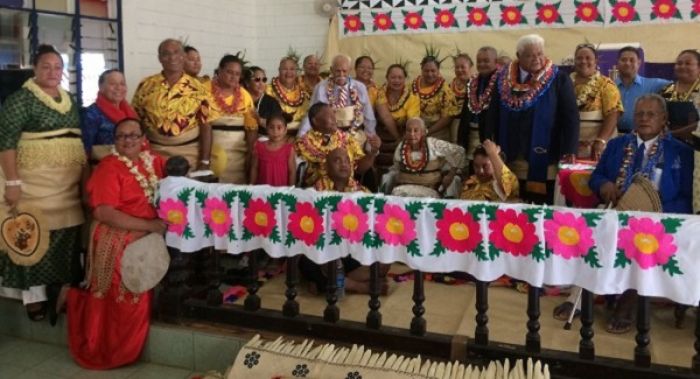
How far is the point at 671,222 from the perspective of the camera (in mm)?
2043

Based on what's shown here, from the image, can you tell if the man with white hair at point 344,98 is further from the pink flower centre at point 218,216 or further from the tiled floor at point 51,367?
the tiled floor at point 51,367

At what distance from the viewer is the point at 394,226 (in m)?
2.41

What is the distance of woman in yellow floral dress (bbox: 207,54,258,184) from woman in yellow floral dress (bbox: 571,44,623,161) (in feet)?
6.56

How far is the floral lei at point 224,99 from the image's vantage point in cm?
392

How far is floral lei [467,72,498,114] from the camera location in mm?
Answer: 4055

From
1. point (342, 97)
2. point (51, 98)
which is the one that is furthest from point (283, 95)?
point (51, 98)

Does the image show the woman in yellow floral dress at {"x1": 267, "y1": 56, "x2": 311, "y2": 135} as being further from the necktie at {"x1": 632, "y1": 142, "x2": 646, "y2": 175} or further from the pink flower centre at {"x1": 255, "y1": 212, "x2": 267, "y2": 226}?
the necktie at {"x1": 632, "y1": 142, "x2": 646, "y2": 175}

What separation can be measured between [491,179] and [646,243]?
150cm

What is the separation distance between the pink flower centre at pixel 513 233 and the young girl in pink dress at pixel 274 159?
1.80 meters

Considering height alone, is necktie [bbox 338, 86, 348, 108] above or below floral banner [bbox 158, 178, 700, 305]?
above

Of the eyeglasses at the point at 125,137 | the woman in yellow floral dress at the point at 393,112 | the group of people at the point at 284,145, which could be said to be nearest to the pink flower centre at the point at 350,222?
the group of people at the point at 284,145

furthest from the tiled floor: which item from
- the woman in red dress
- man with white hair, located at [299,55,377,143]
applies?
man with white hair, located at [299,55,377,143]

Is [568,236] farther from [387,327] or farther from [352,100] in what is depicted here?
[352,100]

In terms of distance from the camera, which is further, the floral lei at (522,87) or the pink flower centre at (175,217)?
the floral lei at (522,87)
